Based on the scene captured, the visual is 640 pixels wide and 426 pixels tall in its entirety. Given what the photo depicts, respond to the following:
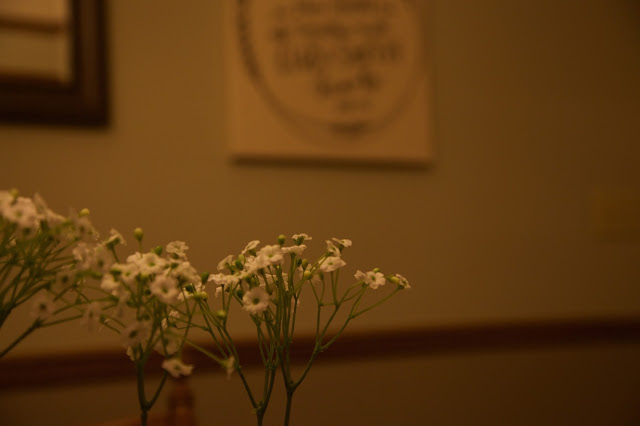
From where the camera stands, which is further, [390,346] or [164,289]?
[390,346]

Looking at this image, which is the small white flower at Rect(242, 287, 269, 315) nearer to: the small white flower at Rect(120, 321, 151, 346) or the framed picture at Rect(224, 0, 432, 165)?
the small white flower at Rect(120, 321, 151, 346)

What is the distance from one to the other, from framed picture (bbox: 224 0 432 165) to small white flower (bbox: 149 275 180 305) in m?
0.83

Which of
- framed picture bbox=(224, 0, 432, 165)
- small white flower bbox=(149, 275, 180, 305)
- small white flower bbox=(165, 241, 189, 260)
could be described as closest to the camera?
small white flower bbox=(149, 275, 180, 305)

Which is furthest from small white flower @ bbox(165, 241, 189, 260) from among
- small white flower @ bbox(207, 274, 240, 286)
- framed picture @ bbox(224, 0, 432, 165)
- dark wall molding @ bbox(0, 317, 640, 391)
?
framed picture @ bbox(224, 0, 432, 165)

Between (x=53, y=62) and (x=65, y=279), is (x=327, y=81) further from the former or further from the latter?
(x=65, y=279)

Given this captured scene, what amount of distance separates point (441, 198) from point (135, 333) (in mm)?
1067

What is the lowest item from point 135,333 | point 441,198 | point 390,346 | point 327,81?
point 390,346

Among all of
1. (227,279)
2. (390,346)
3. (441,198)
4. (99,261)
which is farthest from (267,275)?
(441,198)

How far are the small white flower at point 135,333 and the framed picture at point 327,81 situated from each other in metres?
0.83

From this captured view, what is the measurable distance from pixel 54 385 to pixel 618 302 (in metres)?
1.48

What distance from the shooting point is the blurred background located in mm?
1066

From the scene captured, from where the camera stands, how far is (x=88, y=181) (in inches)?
43.4

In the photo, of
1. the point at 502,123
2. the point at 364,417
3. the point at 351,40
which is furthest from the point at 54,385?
the point at 502,123

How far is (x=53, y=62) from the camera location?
109 cm
